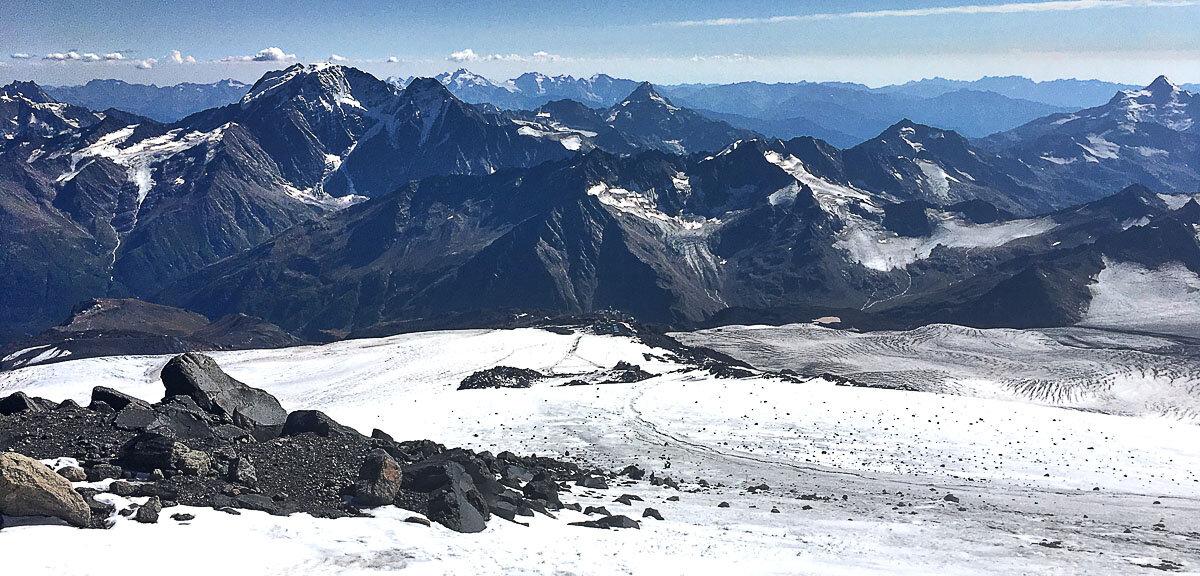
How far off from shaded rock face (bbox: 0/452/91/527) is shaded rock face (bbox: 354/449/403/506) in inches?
296

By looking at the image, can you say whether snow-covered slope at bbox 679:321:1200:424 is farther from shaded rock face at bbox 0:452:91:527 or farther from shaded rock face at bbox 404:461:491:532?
shaded rock face at bbox 0:452:91:527

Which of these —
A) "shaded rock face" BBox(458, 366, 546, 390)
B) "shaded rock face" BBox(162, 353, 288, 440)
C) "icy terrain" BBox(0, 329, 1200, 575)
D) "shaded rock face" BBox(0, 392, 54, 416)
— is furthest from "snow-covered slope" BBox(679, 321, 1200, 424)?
"shaded rock face" BBox(0, 392, 54, 416)

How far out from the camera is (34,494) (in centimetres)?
1931

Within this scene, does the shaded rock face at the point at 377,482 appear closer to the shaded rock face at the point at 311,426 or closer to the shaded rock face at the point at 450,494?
the shaded rock face at the point at 450,494

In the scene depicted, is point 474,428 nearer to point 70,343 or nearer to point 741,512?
point 741,512

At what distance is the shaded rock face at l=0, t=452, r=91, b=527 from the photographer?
19047 millimetres

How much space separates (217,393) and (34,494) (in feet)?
50.0

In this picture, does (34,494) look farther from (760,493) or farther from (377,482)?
(760,493)

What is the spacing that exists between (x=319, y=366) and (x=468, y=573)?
72543 millimetres

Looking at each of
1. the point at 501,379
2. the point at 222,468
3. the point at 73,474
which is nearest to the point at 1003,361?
the point at 501,379

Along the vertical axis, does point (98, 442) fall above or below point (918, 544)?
above

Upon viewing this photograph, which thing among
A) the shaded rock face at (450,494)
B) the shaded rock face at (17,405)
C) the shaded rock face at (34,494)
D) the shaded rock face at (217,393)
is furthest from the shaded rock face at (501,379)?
the shaded rock face at (34,494)

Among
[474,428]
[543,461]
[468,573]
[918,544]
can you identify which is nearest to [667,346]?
[474,428]

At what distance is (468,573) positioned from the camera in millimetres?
20453
